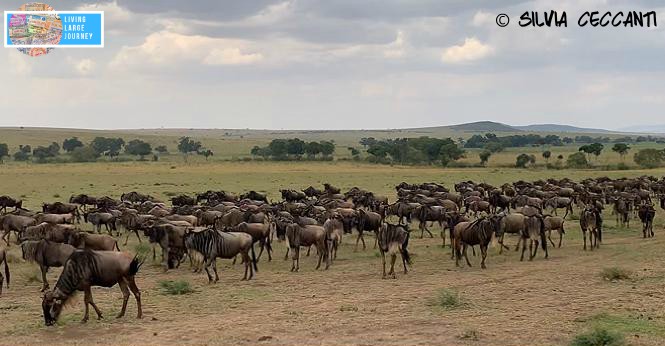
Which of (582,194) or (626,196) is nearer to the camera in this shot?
(626,196)

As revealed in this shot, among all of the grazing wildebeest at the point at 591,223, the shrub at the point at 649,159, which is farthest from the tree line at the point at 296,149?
the grazing wildebeest at the point at 591,223

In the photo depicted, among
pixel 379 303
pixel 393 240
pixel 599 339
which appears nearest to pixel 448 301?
pixel 379 303

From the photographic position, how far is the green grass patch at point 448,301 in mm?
14085

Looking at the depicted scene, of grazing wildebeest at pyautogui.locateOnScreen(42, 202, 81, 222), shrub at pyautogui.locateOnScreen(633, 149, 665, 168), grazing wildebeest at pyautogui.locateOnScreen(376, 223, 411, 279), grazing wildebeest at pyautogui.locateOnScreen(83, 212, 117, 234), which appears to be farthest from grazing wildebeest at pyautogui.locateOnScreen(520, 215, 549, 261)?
shrub at pyautogui.locateOnScreen(633, 149, 665, 168)

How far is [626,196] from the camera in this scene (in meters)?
32.9

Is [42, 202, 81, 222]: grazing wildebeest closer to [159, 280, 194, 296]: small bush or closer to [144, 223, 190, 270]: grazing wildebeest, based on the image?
[144, 223, 190, 270]: grazing wildebeest

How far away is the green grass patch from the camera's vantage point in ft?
46.2

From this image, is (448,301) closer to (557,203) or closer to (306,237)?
(306,237)

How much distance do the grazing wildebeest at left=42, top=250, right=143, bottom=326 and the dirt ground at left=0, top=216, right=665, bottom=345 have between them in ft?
1.40

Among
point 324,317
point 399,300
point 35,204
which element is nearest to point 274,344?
point 324,317

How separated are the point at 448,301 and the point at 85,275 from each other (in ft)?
24.5

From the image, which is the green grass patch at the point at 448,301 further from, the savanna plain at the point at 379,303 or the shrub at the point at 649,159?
the shrub at the point at 649,159

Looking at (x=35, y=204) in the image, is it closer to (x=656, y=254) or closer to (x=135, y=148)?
(x=656, y=254)

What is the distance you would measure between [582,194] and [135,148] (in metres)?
108
